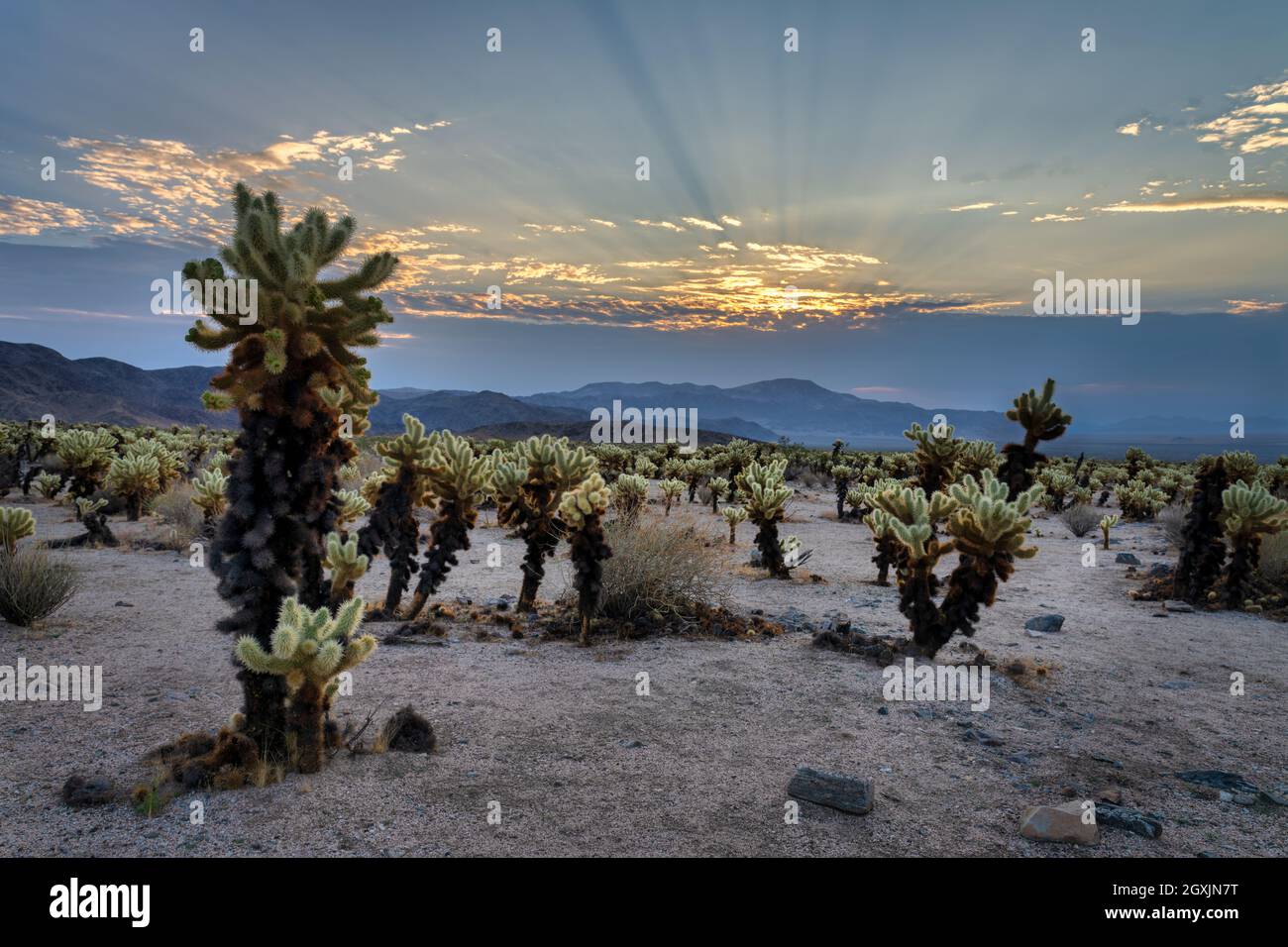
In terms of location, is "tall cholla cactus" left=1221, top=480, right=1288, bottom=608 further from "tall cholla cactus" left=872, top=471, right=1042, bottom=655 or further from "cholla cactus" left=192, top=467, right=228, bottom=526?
"cholla cactus" left=192, top=467, right=228, bottom=526

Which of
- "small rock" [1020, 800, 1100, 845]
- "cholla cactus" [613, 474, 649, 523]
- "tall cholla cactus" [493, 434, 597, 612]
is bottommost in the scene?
"small rock" [1020, 800, 1100, 845]

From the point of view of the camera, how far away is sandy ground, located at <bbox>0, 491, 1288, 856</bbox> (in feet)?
12.8

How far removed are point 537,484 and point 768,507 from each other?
166 inches

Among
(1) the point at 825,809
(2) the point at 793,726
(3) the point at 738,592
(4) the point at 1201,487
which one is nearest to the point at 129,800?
(1) the point at 825,809

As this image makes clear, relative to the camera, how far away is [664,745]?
16.9ft

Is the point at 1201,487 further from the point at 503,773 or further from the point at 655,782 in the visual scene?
the point at 503,773

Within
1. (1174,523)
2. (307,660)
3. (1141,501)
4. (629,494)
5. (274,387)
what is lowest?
(1174,523)

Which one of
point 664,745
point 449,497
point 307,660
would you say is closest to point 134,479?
point 449,497

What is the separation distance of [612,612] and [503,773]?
4124 mm

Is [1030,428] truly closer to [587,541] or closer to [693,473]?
[587,541]

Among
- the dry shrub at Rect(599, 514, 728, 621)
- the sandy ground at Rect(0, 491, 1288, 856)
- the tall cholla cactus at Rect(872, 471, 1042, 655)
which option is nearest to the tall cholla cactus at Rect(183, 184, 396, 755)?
the sandy ground at Rect(0, 491, 1288, 856)

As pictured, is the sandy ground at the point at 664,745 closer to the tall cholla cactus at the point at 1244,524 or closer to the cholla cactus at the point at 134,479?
the tall cholla cactus at the point at 1244,524

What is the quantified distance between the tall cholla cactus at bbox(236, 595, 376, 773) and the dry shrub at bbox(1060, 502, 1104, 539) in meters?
19.2

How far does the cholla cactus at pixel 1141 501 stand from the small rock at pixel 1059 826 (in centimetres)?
2016
